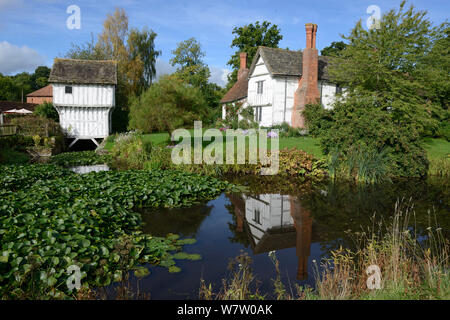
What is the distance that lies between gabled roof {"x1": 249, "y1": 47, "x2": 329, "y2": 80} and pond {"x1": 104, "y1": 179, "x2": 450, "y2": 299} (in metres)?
17.5

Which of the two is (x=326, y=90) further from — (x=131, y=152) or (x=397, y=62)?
(x=131, y=152)

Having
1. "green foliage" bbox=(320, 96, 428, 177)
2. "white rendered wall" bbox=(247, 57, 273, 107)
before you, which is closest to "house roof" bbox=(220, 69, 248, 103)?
"white rendered wall" bbox=(247, 57, 273, 107)

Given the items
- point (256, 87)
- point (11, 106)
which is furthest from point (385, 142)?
point (11, 106)

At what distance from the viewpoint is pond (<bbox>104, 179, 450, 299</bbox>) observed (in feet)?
16.4

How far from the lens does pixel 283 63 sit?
2831cm

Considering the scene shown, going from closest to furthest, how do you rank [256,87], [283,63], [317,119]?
[317,119] → [283,63] → [256,87]

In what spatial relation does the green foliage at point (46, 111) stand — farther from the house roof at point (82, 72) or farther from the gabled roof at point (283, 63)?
the gabled roof at point (283, 63)

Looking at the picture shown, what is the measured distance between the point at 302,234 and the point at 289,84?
2305 cm

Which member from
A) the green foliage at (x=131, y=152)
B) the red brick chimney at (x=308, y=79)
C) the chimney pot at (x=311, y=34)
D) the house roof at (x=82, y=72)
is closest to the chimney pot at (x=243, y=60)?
the red brick chimney at (x=308, y=79)

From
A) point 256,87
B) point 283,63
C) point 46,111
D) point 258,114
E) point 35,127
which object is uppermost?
point 283,63

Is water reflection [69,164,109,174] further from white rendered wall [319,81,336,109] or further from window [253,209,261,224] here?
white rendered wall [319,81,336,109]

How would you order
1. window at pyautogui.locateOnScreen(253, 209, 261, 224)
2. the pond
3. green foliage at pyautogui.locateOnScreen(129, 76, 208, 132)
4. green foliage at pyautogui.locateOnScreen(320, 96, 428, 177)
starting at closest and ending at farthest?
the pond → window at pyautogui.locateOnScreen(253, 209, 261, 224) → green foliage at pyautogui.locateOnScreen(320, 96, 428, 177) → green foliage at pyautogui.locateOnScreen(129, 76, 208, 132)
